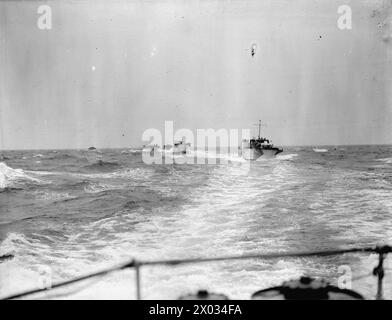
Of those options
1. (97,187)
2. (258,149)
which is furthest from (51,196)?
(258,149)

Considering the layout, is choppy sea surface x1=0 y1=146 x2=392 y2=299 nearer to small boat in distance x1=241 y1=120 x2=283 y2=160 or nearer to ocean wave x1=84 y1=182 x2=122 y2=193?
ocean wave x1=84 y1=182 x2=122 y2=193

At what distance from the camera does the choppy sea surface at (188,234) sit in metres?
7.09

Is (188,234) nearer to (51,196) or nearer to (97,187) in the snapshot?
(51,196)

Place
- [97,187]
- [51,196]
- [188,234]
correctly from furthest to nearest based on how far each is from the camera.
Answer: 1. [97,187]
2. [51,196]
3. [188,234]

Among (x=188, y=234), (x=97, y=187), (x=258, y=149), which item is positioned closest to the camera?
(x=188, y=234)

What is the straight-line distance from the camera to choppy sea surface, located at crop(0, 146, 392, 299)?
709 centimetres

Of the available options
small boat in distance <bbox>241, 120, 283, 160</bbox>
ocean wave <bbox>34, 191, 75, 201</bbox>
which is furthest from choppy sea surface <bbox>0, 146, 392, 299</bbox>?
small boat in distance <bbox>241, 120, 283, 160</bbox>

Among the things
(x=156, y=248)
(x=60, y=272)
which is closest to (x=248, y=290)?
(x=156, y=248)

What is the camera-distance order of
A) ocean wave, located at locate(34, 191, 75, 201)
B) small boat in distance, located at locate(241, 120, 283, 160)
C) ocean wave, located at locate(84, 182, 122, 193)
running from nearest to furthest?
ocean wave, located at locate(34, 191, 75, 201), ocean wave, located at locate(84, 182, 122, 193), small boat in distance, located at locate(241, 120, 283, 160)

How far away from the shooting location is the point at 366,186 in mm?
19531

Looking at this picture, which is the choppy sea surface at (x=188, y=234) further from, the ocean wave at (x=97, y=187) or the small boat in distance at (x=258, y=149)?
the small boat in distance at (x=258, y=149)

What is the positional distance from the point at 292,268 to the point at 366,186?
1456cm

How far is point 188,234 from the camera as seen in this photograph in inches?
430
